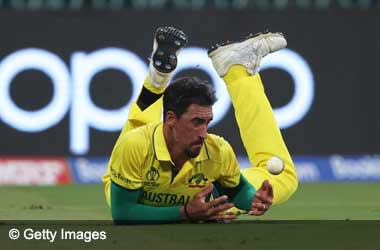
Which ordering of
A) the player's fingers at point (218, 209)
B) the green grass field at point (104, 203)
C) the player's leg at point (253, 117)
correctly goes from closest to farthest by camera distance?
the player's fingers at point (218, 209) → the player's leg at point (253, 117) → the green grass field at point (104, 203)

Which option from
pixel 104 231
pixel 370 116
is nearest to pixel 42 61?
pixel 370 116

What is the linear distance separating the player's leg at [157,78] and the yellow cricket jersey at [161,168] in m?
1.25

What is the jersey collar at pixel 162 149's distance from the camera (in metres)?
Result: 6.91

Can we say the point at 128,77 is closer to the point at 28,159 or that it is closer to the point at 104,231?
the point at 28,159

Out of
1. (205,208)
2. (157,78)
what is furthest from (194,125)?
(157,78)

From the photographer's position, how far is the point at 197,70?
13.0 m

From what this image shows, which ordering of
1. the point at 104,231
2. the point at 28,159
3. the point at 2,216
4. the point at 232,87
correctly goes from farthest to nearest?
the point at 28,159 → the point at 2,216 → the point at 232,87 → the point at 104,231

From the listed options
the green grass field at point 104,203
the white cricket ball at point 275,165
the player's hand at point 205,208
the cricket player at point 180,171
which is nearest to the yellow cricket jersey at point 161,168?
the cricket player at point 180,171

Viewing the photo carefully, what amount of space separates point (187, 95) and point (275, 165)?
3.83 feet

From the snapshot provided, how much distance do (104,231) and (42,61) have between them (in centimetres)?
692

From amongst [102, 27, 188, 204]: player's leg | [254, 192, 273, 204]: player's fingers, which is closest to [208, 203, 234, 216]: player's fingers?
[254, 192, 273, 204]: player's fingers

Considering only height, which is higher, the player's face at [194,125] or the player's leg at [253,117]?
the player's leg at [253,117]

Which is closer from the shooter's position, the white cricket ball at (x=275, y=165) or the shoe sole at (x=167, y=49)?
the white cricket ball at (x=275, y=165)

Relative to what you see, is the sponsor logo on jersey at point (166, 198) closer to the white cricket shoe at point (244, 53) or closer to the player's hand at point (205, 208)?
the player's hand at point (205, 208)
